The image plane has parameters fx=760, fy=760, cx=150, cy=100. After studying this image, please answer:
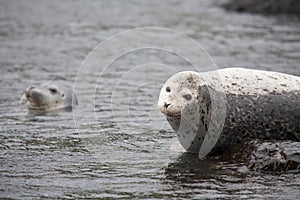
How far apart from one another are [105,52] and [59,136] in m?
6.68

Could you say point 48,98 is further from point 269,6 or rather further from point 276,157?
point 269,6

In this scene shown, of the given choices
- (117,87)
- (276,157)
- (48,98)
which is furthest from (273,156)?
(117,87)

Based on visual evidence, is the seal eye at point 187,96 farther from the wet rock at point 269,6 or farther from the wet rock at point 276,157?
the wet rock at point 269,6

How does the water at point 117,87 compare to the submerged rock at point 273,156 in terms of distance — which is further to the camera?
the submerged rock at point 273,156

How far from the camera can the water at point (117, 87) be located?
714 cm

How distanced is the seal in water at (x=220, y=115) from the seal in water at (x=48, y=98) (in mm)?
3223

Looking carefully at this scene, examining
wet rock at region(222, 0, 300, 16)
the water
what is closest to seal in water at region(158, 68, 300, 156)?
the water

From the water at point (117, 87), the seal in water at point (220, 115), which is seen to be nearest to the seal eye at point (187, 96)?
the seal in water at point (220, 115)

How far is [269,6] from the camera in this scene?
20.4 metres

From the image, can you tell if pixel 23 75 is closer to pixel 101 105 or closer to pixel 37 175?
pixel 101 105

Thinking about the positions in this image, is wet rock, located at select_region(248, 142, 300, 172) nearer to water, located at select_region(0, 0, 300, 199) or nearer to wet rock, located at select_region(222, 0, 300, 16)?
water, located at select_region(0, 0, 300, 199)

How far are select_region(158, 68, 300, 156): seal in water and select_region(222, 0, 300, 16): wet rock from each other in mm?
12320

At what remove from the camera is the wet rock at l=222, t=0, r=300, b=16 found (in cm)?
2033

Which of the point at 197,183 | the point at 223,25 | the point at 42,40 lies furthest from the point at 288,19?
the point at 197,183
